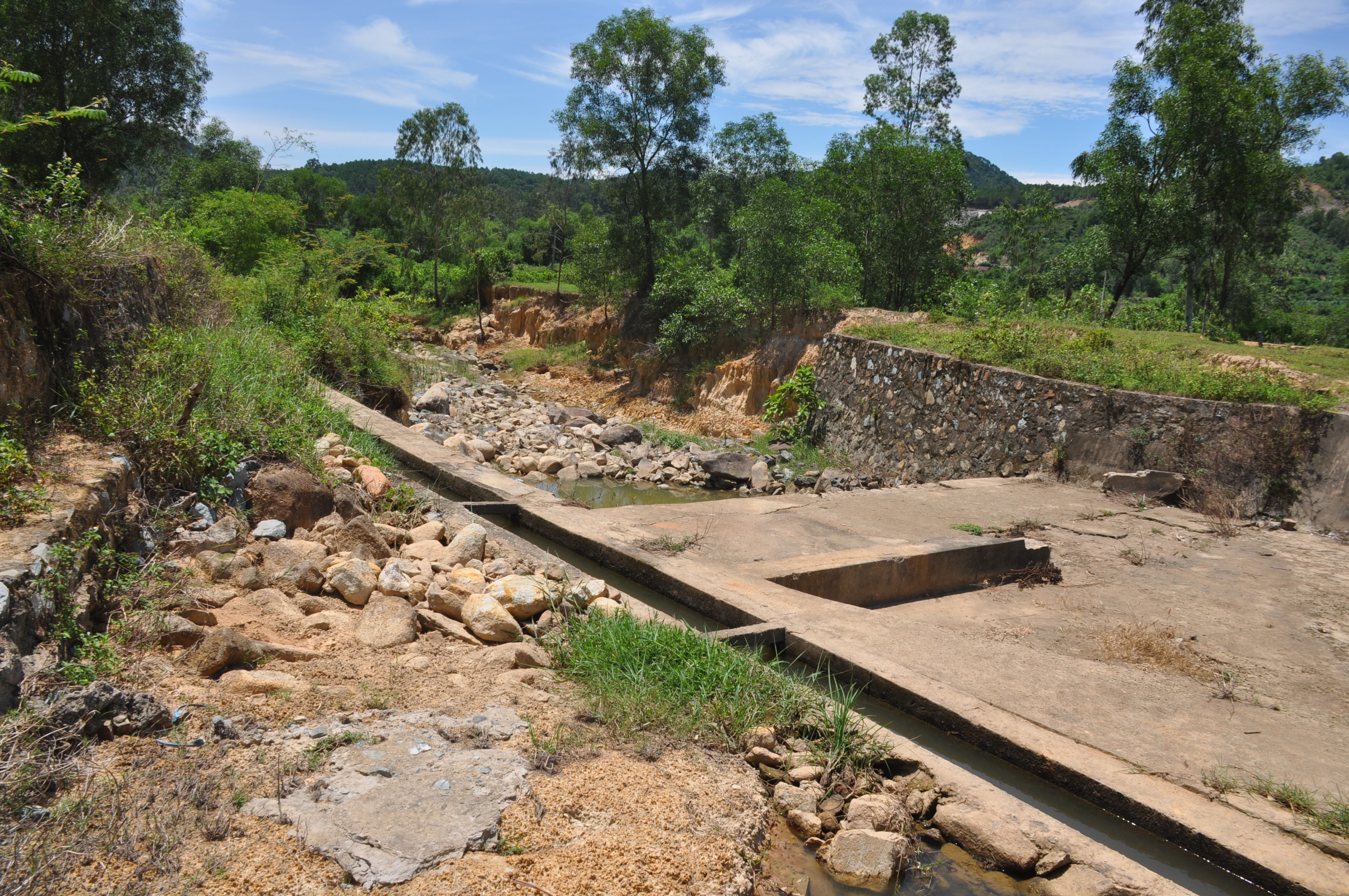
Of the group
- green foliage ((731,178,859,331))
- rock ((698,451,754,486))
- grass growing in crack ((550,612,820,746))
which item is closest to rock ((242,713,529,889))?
grass growing in crack ((550,612,820,746))

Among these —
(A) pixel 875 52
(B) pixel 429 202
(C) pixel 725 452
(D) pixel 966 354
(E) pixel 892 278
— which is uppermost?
(A) pixel 875 52

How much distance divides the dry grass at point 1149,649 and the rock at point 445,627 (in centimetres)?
391

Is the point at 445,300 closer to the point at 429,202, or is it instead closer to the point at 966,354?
the point at 429,202

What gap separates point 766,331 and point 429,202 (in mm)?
24609

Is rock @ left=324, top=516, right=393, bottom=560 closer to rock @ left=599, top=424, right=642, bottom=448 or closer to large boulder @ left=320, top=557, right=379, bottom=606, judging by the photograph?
large boulder @ left=320, top=557, right=379, bottom=606

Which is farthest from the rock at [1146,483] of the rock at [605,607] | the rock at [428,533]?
the rock at [428,533]

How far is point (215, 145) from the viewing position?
1508 inches

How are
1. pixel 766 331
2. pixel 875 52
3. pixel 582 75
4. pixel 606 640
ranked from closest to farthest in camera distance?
pixel 606 640 → pixel 766 331 → pixel 582 75 → pixel 875 52

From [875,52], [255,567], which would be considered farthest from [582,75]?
[255,567]

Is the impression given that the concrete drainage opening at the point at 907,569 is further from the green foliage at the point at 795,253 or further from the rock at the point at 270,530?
the green foliage at the point at 795,253

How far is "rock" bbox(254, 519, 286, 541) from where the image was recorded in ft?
17.4

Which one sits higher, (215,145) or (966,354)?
(215,145)

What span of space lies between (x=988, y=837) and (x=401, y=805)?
Result: 2252 mm

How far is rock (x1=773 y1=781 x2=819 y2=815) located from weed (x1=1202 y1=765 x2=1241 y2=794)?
1.79 metres
